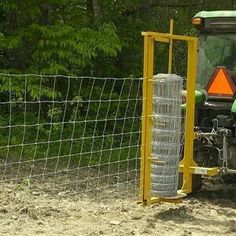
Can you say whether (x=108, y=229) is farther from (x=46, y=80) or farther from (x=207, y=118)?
(x=46, y=80)

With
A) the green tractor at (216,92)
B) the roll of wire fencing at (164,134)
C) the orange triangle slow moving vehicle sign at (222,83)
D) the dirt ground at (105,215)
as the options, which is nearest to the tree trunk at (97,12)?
the green tractor at (216,92)

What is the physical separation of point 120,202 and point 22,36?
458cm

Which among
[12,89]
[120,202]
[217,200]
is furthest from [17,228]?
[12,89]

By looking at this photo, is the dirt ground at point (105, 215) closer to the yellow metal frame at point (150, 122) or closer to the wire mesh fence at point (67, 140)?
the yellow metal frame at point (150, 122)

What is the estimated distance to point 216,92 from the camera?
294 inches

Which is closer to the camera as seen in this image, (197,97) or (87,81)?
(197,97)

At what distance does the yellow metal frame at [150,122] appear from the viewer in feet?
21.4

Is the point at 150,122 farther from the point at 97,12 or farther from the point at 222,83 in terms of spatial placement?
the point at 97,12

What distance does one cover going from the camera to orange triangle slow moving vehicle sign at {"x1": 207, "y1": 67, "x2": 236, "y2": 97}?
7.37 meters

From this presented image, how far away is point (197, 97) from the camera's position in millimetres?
7398

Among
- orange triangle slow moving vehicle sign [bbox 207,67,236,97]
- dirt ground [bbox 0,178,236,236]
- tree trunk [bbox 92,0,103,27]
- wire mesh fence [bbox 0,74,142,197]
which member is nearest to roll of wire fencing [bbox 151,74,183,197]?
dirt ground [bbox 0,178,236,236]

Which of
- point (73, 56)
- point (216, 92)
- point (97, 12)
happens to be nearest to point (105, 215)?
point (216, 92)

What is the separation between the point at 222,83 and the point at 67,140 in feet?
6.23

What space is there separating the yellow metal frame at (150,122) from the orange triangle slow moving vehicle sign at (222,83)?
1.53ft
